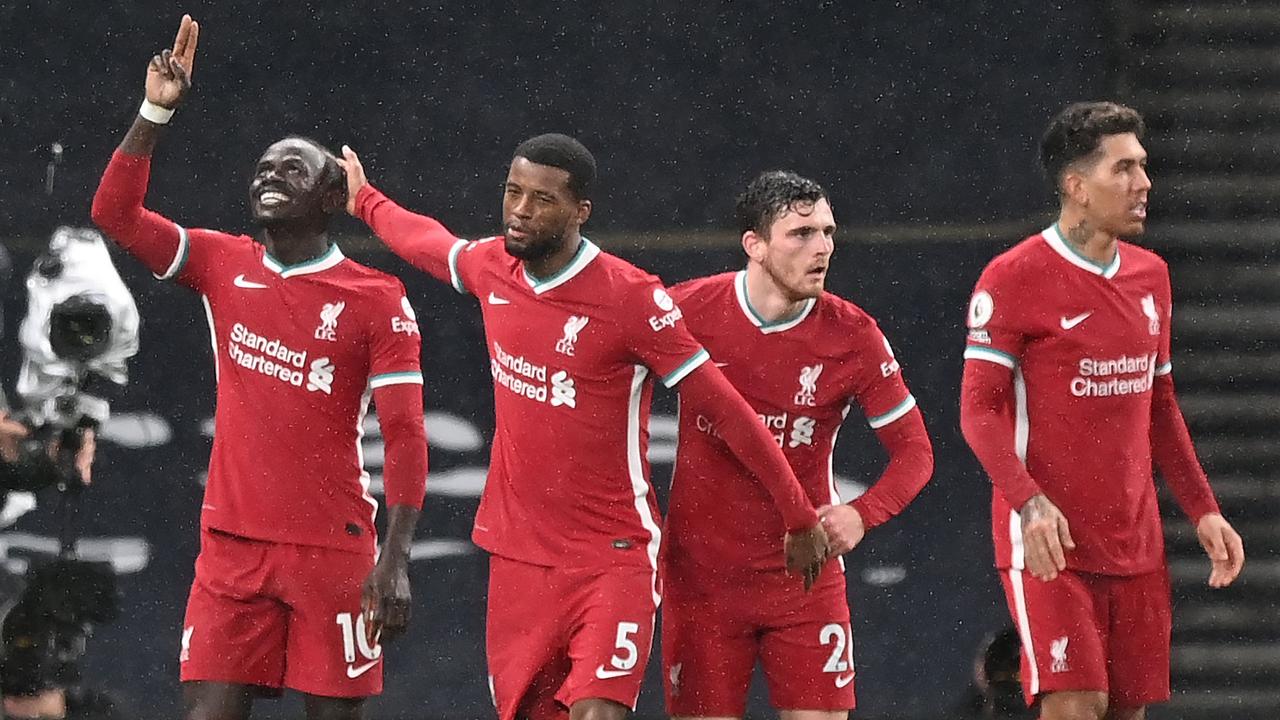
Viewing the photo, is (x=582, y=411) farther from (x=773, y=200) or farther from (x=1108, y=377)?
(x=1108, y=377)

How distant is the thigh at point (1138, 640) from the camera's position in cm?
626

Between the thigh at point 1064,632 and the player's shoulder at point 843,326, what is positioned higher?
the player's shoulder at point 843,326

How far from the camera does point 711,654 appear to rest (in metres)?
6.30

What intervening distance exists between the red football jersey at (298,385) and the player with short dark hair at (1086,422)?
161 cm

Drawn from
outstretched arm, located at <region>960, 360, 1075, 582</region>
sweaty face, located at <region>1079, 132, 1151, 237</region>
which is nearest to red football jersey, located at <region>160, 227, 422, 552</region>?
outstretched arm, located at <region>960, 360, 1075, 582</region>

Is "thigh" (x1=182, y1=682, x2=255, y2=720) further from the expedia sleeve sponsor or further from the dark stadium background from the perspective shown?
the dark stadium background

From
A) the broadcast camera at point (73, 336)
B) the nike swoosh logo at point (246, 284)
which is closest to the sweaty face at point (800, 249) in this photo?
the nike swoosh logo at point (246, 284)

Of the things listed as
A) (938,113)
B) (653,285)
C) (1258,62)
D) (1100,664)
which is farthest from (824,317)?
(1258,62)

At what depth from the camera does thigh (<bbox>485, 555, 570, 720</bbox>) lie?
6004mm

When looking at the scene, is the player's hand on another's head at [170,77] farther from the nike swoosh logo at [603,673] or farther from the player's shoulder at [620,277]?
the nike swoosh logo at [603,673]

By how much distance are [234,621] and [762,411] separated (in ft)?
4.97

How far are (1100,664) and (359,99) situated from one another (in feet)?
11.6

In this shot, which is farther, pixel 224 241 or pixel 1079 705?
pixel 224 241

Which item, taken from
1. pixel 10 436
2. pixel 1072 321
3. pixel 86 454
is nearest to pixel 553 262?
pixel 1072 321
